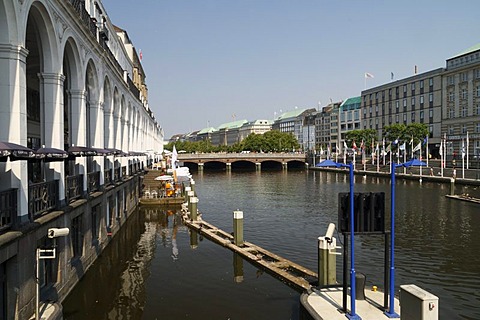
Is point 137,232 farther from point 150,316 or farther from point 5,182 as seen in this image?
point 5,182

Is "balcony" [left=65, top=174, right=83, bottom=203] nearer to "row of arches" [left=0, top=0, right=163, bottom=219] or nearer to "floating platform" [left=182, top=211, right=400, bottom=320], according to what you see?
"row of arches" [left=0, top=0, right=163, bottom=219]

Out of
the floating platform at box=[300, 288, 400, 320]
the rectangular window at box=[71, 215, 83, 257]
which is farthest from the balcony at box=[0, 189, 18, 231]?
the floating platform at box=[300, 288, 400, 320]

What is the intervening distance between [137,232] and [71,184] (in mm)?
12783

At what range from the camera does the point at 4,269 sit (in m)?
11.3

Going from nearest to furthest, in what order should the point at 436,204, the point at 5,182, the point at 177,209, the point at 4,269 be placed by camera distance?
the point at 4,269 → the point at 5,182 → the point at 177,209 → the point at 436,204

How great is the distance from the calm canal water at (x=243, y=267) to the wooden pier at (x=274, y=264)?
0.38 meters

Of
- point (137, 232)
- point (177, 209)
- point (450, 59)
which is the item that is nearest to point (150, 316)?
point (137, 232)

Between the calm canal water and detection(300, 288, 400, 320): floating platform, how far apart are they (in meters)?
1.41

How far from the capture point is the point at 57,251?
51.0 feet

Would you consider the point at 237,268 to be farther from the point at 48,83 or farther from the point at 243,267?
the point at 48,83

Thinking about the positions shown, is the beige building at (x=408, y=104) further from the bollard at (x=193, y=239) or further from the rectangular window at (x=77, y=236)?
the rectangular window at (x=77, y=236)

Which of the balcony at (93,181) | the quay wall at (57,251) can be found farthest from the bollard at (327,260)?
the balcony at (93,181)

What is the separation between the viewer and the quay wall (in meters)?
11.4

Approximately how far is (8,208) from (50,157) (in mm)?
1917
